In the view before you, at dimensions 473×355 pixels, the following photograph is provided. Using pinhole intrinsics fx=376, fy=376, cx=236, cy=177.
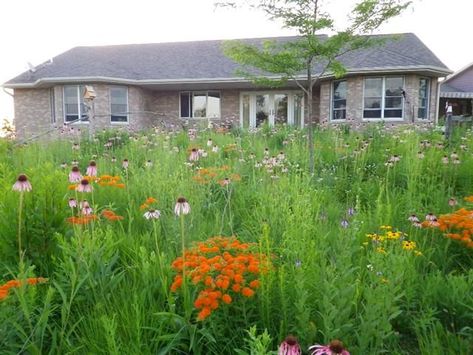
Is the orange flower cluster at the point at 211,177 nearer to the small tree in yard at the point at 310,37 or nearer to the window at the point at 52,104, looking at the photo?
the small tree in yard at the point at 310,37

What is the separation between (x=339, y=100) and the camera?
1755cm

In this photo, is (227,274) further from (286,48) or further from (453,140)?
(453,140)

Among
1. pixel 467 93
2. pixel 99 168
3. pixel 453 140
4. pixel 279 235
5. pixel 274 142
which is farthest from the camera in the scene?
pixel 467 93

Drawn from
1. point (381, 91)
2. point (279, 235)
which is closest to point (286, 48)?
point (279, 235)

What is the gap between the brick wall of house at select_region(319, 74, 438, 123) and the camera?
16.0 metres

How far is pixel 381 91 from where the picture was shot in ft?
54.0

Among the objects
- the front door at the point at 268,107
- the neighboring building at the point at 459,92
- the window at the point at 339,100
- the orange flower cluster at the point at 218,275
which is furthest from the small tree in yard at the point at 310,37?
the neighboring building at the point at 459,92

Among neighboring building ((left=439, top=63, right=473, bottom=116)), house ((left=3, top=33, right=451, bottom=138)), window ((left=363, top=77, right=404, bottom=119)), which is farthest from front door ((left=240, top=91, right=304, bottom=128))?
neighboring building ((left=439, top=63, right=473, bottom=116))

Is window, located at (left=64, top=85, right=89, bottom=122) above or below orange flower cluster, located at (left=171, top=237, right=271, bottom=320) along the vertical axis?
above

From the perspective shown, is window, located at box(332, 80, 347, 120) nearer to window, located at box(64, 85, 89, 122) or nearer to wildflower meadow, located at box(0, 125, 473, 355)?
window, located at box(64, 85, 89, 122)

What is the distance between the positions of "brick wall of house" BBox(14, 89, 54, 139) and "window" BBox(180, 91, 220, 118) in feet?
23.3

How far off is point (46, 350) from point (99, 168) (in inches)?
157

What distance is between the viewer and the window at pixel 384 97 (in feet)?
53.8

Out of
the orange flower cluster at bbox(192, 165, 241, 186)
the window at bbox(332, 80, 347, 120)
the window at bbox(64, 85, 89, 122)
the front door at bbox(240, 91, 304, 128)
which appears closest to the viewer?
the orange flower cluster at bbox(192, 165, 241, 186)
